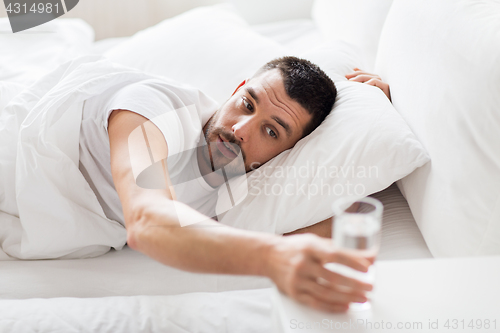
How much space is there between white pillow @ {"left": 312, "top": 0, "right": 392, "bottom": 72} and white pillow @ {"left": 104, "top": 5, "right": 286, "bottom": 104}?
268mm

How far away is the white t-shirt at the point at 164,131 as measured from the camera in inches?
36.4

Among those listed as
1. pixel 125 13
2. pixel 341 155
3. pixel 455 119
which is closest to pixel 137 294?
pixel 341 155

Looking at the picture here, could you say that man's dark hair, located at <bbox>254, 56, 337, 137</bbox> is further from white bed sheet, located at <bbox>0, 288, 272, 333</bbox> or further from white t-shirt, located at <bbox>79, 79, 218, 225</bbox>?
white bed sheet, located at <bbox>0, 288, 272, 333</bbox>

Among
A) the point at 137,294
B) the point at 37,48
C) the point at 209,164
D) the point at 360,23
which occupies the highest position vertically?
the point at 360,23

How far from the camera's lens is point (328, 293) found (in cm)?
49

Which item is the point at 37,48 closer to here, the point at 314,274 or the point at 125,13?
the point at 125,13

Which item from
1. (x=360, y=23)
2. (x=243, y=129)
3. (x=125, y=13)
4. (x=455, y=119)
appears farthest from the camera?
(x=125, y=13)

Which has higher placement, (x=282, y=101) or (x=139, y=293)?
(x=282, y=101)

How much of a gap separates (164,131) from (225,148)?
0.66 ft

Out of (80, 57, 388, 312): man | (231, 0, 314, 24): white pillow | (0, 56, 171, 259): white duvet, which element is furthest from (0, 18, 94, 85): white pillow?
(231, 0, 314, 24): white pillow

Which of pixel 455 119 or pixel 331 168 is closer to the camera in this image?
pixel 455 119

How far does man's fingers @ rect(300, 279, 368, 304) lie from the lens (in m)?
0.49

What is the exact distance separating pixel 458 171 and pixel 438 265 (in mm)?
223

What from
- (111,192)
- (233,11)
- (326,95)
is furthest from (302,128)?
(233,11)
